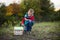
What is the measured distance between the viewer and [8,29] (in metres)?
1.88

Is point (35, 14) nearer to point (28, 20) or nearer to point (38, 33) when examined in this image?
point (28, 20)

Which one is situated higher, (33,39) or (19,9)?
(19,9)

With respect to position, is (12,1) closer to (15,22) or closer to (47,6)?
(15,22)

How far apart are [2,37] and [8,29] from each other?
4.4 inches

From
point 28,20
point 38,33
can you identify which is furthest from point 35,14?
point 38,33

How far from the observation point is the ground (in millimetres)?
1879

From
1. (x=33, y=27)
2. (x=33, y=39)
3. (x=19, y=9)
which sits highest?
(x=19, y=9)

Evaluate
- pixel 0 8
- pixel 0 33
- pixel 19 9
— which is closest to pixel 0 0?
pixel 0 8

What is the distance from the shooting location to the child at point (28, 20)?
6.22 ft

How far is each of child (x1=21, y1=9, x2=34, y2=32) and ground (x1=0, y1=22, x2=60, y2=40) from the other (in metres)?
0.05

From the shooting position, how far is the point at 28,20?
190cm

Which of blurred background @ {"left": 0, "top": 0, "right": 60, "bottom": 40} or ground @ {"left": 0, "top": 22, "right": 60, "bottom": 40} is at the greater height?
blurred background @ {"left": 0, "top": 0, "right": 60, "bottom": 40}

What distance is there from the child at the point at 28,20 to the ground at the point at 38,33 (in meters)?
0.05

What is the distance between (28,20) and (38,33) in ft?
0.58
